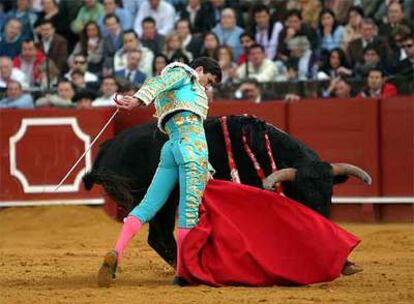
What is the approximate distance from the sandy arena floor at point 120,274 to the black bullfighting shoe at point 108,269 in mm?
59

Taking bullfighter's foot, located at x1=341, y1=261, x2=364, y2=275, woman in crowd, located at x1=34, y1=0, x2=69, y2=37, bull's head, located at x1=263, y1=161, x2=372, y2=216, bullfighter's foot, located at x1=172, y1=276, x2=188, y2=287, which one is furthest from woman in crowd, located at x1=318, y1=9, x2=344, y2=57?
bullfighter's foot, located at x1=172, y1=276, x2=188, y2=287

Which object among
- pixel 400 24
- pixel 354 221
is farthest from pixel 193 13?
pixel 354 221

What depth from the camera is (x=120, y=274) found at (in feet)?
22.8

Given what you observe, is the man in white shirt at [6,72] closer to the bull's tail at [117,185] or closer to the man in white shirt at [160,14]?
the man in white shirt at [160,14]

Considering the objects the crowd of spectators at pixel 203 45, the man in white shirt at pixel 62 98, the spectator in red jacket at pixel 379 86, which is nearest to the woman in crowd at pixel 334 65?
the crowd of spectators at pixel 203 45

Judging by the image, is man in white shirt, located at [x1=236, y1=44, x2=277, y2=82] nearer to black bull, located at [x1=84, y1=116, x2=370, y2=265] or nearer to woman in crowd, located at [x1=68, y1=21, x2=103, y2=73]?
woman in crowd, located at [x1=68, y1=21, x2=103, y2=73]

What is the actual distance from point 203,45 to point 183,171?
5.80 metres

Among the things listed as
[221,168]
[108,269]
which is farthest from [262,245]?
[108,269]

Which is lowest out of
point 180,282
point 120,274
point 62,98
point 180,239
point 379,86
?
point 120,274

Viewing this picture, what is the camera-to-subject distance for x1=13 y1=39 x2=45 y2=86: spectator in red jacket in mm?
12094

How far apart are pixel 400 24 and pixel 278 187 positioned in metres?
5.19

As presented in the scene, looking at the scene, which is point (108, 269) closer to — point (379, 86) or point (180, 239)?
point (180, 239)

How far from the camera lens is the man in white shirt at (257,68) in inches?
448

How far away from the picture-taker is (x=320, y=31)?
1178cm
